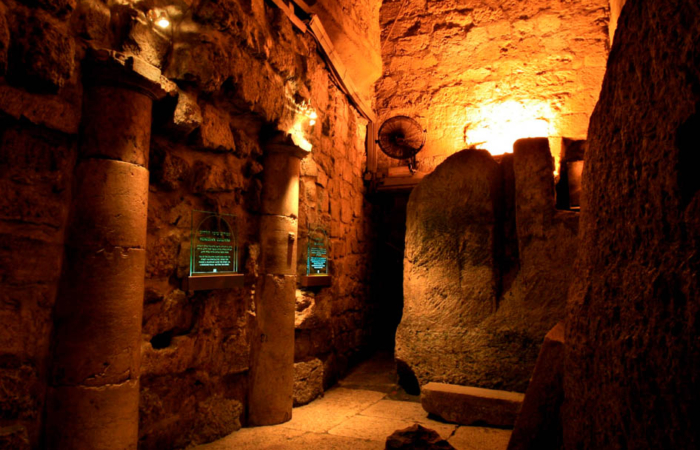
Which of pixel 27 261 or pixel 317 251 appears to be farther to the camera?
pixel 317 251

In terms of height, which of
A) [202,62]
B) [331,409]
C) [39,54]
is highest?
[202,62]

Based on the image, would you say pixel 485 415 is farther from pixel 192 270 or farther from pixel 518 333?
pixel 192 270

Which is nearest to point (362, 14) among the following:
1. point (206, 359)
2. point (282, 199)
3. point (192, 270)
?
point (282, 199)

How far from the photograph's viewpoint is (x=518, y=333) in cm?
359

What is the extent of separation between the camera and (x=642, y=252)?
118cm

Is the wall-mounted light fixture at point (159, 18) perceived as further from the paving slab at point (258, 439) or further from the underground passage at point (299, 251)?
the paving slab at point (258, 439)

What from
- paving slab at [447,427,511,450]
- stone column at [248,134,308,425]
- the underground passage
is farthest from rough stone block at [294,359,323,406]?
paving slab at [447,427,511,450]

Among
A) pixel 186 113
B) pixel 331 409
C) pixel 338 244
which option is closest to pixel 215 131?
pixel 186 113

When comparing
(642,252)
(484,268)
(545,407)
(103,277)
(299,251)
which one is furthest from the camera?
(299,251)

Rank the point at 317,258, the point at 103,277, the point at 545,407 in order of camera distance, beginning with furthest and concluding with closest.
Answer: the point at 317,258 < the point at 103,277 < the point at 545,407

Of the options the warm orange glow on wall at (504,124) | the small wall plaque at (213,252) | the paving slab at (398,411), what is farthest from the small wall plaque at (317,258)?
the warm orange glow on wall at (504,124)

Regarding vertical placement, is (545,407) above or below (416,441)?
above

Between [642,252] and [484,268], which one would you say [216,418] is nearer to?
[484,268]

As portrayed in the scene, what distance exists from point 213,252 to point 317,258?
145 cm
